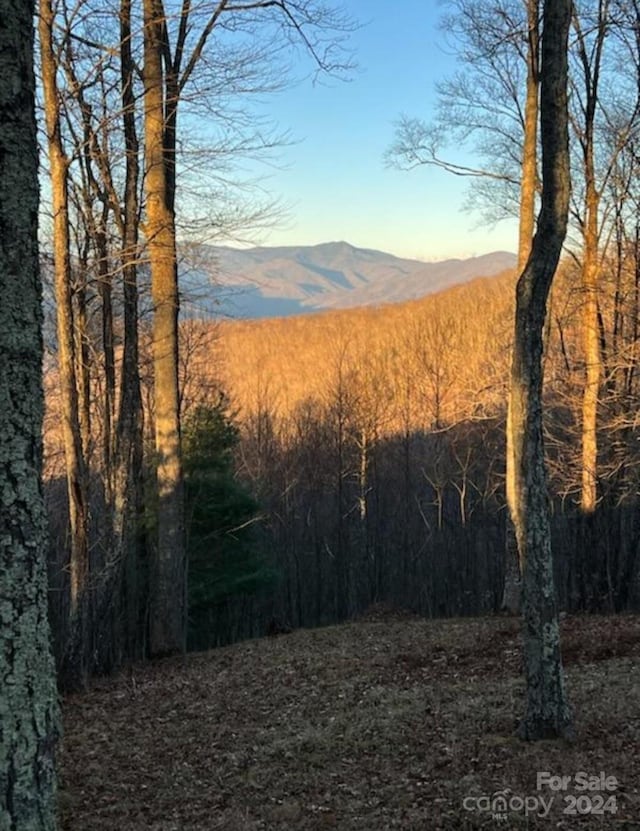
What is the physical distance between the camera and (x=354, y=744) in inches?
177

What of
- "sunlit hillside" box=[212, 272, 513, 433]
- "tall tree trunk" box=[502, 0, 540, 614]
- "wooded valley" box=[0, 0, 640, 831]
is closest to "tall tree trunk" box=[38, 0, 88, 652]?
"wooded valley" box=[0, 0, 640, 831]

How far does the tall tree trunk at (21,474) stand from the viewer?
5.30 feet

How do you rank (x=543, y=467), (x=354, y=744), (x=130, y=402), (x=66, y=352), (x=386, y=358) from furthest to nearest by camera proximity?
(x=386, y=358), (x=130, y=402), (x=66, y=352), (x=354, y=744), (x=543, y=467)

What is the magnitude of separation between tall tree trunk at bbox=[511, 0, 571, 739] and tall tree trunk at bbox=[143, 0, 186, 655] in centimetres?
498

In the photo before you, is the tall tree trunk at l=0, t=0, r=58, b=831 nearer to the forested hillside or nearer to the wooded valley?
the wooded valley

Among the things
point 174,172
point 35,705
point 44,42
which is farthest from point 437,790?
point 174,172

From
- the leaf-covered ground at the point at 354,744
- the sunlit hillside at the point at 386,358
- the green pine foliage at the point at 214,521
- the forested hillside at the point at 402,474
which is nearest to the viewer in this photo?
the leaf-covered ground at the point at 354,744

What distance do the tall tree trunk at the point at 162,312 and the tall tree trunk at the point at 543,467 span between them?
498 cm

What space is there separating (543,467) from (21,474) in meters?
3.10

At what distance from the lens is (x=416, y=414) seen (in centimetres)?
2578

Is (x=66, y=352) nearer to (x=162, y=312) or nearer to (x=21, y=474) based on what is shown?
(x=162, y=312)

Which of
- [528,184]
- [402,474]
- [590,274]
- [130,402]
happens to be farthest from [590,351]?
[402,474]

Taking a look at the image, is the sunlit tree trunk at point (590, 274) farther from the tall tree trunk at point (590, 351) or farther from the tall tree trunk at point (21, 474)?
the tall tree trunk at point (21, 474)

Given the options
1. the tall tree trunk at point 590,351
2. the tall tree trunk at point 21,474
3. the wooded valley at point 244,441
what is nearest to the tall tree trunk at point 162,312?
the wooded valley at point 244,441
